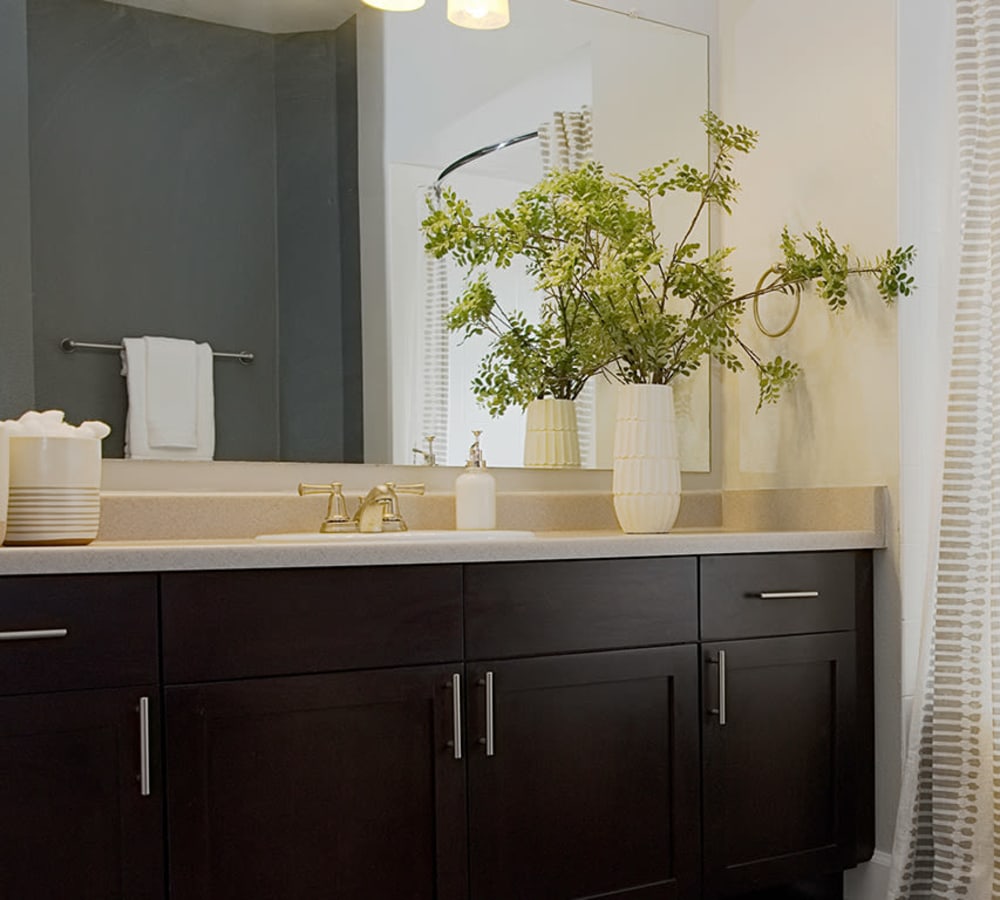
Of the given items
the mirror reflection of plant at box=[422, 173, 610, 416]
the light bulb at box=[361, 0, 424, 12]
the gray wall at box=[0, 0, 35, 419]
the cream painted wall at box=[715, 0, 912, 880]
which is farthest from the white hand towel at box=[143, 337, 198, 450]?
the cream painted wall at box=[715, 0, 912, 880]

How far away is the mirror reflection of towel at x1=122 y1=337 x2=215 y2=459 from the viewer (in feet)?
7.37

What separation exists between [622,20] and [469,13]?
0.43 m

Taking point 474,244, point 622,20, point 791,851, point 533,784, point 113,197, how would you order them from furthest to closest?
1. point 622,20
2. point 474,244
3. point 791,851
4. point 113,197
5. point 533,784

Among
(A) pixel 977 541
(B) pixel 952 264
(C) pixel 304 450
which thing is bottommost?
(A) pixel 977 541

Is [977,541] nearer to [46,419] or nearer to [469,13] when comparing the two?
[469,13]

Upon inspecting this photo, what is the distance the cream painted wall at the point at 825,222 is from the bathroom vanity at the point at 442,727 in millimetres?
188

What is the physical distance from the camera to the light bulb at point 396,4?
2.53 m

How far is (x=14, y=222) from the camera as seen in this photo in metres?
2.17

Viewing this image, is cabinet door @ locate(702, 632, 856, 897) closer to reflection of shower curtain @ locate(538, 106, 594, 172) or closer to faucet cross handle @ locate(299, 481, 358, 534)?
faucet cross handle @ locate(299, 481, 358, 534)

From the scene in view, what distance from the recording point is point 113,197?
7.39 feet

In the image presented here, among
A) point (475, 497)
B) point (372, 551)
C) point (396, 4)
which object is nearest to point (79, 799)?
point (372, 551)

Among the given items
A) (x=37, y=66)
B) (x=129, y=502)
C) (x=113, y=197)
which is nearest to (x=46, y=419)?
(x=129, y=502)

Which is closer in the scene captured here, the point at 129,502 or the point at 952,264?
the point at 129,502

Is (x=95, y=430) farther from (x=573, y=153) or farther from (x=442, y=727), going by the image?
(x=573, y=153)
